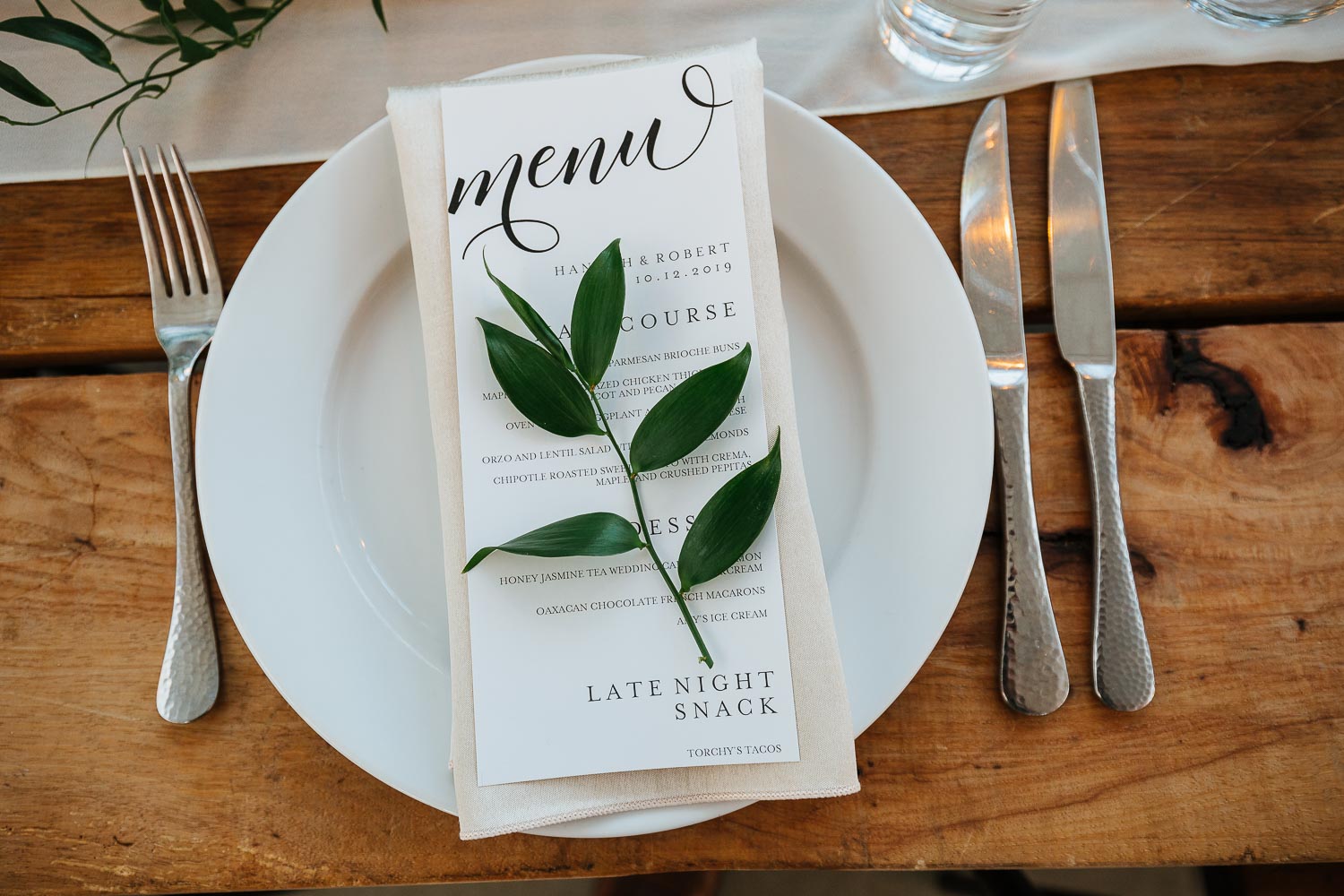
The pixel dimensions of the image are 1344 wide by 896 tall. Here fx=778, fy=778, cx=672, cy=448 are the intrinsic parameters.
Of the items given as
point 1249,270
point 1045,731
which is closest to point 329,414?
point 1045,731

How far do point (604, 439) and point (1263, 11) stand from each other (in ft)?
2.02

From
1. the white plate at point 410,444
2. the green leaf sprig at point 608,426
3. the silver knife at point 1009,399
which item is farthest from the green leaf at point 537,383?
the silver knife at point 1009,399

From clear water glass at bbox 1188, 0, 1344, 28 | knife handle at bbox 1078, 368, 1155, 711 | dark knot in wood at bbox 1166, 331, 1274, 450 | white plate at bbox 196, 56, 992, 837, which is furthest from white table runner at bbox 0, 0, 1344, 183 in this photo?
knife handle at bbox 1078, 368, 1155, 711

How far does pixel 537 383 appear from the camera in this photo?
0.46 metres

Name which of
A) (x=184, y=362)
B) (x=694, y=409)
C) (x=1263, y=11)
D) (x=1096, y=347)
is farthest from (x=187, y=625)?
(x=1263, y=11)

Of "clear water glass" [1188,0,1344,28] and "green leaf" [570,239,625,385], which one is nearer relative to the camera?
"green leaf" [570,239,625,385]

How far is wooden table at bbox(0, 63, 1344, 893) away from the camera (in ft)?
1.77

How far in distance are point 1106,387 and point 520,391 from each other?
42 centimetres

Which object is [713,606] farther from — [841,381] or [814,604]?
[841,381]

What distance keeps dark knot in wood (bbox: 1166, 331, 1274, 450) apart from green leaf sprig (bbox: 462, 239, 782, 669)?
36cm

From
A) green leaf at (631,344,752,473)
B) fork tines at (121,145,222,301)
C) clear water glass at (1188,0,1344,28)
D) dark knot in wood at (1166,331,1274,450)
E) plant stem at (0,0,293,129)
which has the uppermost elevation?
plant stem at (0,0,293,129)

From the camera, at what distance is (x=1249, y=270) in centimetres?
60

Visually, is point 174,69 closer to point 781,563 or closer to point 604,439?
point 604,439

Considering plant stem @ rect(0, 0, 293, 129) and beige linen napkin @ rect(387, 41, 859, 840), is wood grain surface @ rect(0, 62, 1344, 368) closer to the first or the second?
plant stem @ rect(0, 0, 293, 129)
